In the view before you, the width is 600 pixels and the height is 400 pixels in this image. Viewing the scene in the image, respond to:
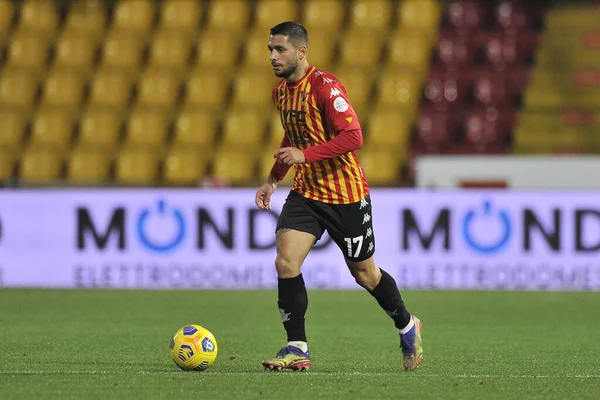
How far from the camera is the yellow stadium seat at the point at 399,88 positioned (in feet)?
57.3

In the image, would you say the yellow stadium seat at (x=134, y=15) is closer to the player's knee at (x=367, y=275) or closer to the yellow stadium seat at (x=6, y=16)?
the yellow stadium seat at (x=6, y=16)

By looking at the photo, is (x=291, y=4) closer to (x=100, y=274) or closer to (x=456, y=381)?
(x=100, y=274)

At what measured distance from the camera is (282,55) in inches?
253

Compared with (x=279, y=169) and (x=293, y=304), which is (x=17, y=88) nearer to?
(x=279, y=169)

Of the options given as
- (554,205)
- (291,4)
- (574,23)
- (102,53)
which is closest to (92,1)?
(102,53)

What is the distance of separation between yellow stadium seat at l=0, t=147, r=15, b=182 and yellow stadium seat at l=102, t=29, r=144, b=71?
2.28 metres

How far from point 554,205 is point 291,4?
24.1ft

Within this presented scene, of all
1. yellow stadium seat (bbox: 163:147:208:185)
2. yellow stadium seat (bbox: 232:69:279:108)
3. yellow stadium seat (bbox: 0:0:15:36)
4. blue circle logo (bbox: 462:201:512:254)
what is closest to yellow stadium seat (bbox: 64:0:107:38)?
yellow stadium seat (bbox: 0:0:15:36)

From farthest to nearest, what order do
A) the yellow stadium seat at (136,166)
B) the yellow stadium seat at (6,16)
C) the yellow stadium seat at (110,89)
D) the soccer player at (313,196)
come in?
1. the yellow stadium seat at (6,16)
2. the yellow stadium seat at (110,89)
3. the yellow stadium seat at (136,166)
4. the soccer player at (313,196)

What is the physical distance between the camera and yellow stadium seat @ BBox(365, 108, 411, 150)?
1673 cm

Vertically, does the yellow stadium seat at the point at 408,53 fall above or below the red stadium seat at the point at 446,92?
above

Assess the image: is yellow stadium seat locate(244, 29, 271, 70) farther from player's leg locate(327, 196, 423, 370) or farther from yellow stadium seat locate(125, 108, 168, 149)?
player's leg locate(327, 196, 423, 370)

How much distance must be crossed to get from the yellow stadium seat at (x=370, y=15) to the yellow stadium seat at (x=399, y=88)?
1110mm

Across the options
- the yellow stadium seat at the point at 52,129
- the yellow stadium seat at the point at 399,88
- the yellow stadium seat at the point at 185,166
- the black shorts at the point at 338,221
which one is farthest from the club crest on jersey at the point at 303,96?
the yellow stadium seat at the point at 52,129
